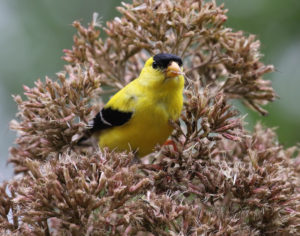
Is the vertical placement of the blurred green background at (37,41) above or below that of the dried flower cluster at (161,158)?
above

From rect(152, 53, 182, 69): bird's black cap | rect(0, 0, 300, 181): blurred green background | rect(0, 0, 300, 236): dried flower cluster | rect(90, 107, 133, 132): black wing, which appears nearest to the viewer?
rect(0, 0, 300, 236): dried flower cluster

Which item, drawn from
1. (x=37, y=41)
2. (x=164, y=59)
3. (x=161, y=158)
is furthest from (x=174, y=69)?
(x=37, y=41)

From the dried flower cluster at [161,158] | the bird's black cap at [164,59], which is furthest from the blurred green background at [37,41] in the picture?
the bird's black cap at [164,59]

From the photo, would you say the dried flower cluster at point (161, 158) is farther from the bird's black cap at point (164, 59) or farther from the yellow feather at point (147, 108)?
the yellow feather at point (147, 108)

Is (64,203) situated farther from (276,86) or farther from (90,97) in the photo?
(276,86)

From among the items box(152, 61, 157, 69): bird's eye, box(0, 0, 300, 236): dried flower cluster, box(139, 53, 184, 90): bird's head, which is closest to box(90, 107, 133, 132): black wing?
box(0, 0, 300, 236): dried flower cluster

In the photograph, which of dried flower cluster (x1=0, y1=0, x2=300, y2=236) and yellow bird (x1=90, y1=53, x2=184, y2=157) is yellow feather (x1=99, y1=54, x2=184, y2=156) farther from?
dried flower cluster (x1=0, y1=0, x2=300, y2=236)

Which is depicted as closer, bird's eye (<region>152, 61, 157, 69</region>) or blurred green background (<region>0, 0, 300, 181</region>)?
bird's eye (<region>152, 61, 157, 69</region>)
